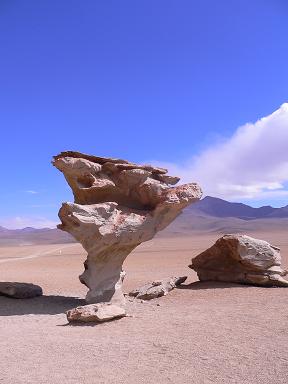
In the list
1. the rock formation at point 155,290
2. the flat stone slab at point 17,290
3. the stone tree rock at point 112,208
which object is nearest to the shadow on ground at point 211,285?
the rock formation at point 155,290

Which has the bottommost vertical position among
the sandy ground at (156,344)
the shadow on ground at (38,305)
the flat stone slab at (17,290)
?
the sandy ground at (156,344)

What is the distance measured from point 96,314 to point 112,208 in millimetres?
4071

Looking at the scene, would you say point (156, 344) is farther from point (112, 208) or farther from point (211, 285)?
point (211, 285)

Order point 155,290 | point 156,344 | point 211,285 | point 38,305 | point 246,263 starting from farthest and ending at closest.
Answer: point 211,285 < point 246,263 < point 155,290 < point 38,305 < point 156,344

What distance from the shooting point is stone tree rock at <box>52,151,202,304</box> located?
13367 mm

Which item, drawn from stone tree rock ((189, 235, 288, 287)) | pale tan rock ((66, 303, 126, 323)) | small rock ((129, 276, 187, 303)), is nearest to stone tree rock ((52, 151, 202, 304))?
small rock ((129, 276, 187, 303))

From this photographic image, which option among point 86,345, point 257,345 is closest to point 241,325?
point 257,345

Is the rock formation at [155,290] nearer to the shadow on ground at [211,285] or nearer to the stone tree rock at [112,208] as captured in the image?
the shadow on ground at [211,285]

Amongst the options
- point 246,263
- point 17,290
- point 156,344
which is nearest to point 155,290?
point 246,263

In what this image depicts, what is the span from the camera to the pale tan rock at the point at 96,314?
1055 cm

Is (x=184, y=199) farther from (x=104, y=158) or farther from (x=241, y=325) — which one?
(x=241, y=325)

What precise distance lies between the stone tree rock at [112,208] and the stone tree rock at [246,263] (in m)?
2.99

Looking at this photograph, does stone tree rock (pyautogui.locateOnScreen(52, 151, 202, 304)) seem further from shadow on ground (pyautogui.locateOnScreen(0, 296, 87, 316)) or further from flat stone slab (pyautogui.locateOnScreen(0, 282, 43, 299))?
flat stone slab (pyautogui.locateOnScreen(0, 282, 43, 299))

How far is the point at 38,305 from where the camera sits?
1399 centimetres
